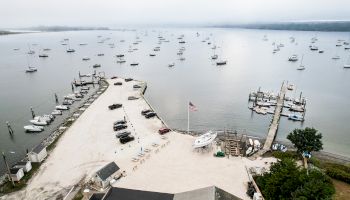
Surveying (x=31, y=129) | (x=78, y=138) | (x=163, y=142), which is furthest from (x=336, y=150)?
(x=31, y=129)

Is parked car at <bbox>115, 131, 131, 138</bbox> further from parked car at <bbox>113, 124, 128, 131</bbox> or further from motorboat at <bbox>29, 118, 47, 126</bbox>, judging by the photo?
motorboat at <bbox>29, 118, 47, 126</bbox>

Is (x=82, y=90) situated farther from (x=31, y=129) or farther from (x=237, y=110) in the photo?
(x=237, y=110)

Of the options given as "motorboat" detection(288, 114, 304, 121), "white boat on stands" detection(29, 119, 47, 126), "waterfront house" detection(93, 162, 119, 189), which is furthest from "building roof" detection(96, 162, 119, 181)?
"motorboat" detection(288, 114, 304, 121)

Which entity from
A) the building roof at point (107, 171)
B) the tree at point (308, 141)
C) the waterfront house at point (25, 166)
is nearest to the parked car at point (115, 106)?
the waterfront house at point (25, 166)

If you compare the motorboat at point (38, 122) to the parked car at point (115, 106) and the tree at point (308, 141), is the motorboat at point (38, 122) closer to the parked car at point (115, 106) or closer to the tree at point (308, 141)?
the parked car at point (115, 106)

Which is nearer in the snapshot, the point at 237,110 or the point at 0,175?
the point at 0,175
